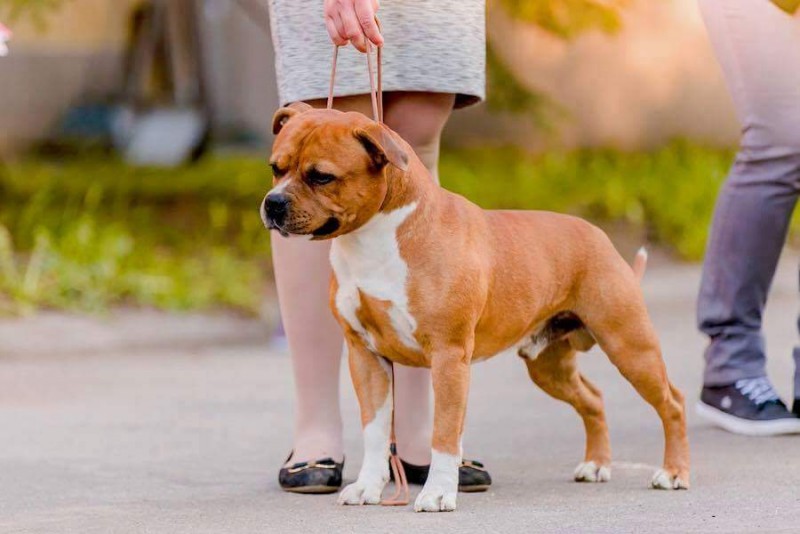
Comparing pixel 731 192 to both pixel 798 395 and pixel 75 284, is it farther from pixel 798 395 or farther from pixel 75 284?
pixel 75 284

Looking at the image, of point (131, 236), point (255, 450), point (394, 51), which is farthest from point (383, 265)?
point (131, 236)

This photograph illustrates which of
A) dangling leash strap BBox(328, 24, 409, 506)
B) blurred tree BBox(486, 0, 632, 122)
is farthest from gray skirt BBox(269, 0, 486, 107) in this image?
blurred tree BBox(486, 0, 632, 122)

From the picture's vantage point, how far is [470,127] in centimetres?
1222

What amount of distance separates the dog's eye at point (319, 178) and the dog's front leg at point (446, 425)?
0.50 metres

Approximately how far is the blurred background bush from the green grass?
26 mm

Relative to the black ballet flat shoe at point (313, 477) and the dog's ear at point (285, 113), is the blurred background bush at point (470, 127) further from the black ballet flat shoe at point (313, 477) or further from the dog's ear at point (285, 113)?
the dog's ear at point (285, 113)

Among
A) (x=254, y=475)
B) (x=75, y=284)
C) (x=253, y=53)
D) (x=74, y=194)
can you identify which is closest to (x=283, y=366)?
(x=75, y=284)

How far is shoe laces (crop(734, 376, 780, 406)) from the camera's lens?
4.62 meters

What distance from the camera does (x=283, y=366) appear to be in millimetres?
6504

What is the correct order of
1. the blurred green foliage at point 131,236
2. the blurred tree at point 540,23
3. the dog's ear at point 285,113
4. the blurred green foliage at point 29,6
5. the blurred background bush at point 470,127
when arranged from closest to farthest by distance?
the dog's ear at point 285,113 → the blurred green foliage at point 131,236 → the blurred green foliage at point 29,6 → the blurred background bush at point 470,127 → the blurred tree at point 540,23

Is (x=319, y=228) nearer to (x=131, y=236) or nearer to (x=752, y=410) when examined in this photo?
(x=752, y=410)

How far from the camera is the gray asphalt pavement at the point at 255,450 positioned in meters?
3.47

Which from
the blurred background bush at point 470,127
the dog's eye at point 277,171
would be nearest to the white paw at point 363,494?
the dog's eye at point 277,171

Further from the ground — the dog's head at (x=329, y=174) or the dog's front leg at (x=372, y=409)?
the dog's head at (x=329, y=174)
